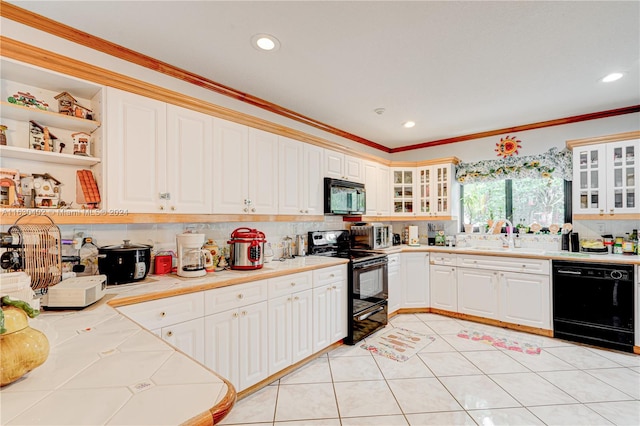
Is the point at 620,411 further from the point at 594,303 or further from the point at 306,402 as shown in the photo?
the point at 306,402

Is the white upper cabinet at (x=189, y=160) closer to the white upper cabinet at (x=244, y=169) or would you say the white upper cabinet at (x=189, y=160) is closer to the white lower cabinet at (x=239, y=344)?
→ the white upper cabinet at (x=244, y=169)

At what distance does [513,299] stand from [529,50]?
2728mm

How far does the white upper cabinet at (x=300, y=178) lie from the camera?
3.07m

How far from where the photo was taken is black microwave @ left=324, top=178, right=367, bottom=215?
3525 millimetres

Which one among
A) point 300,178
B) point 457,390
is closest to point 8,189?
point 300,178

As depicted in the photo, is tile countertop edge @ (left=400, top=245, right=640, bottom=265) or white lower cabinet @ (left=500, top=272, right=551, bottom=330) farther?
white lower cabinet @ (left=500, top=272, right=551, bottom=330)

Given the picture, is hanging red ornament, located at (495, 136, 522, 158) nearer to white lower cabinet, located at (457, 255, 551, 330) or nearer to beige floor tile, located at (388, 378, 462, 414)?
white lower cabinet, located at (457, 255, 551, 330)

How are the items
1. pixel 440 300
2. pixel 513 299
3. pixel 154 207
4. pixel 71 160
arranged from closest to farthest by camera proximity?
pixel 71 160 < pixel 154 207 < pixel 513 299 < pixel 440 300

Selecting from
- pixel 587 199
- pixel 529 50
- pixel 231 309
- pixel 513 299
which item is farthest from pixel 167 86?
pixel 587 199

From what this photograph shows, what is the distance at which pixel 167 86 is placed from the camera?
248cm

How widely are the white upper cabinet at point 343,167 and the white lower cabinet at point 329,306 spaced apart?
120 centimetres

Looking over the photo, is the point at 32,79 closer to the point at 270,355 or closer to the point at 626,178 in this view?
the point at 270,355

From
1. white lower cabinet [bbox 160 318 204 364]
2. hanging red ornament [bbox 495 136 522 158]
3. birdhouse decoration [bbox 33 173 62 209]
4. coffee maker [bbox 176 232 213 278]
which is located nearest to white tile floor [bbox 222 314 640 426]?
white lower cabinet [bbox 160 318 204 364]

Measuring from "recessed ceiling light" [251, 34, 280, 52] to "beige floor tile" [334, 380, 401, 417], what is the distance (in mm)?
2669
